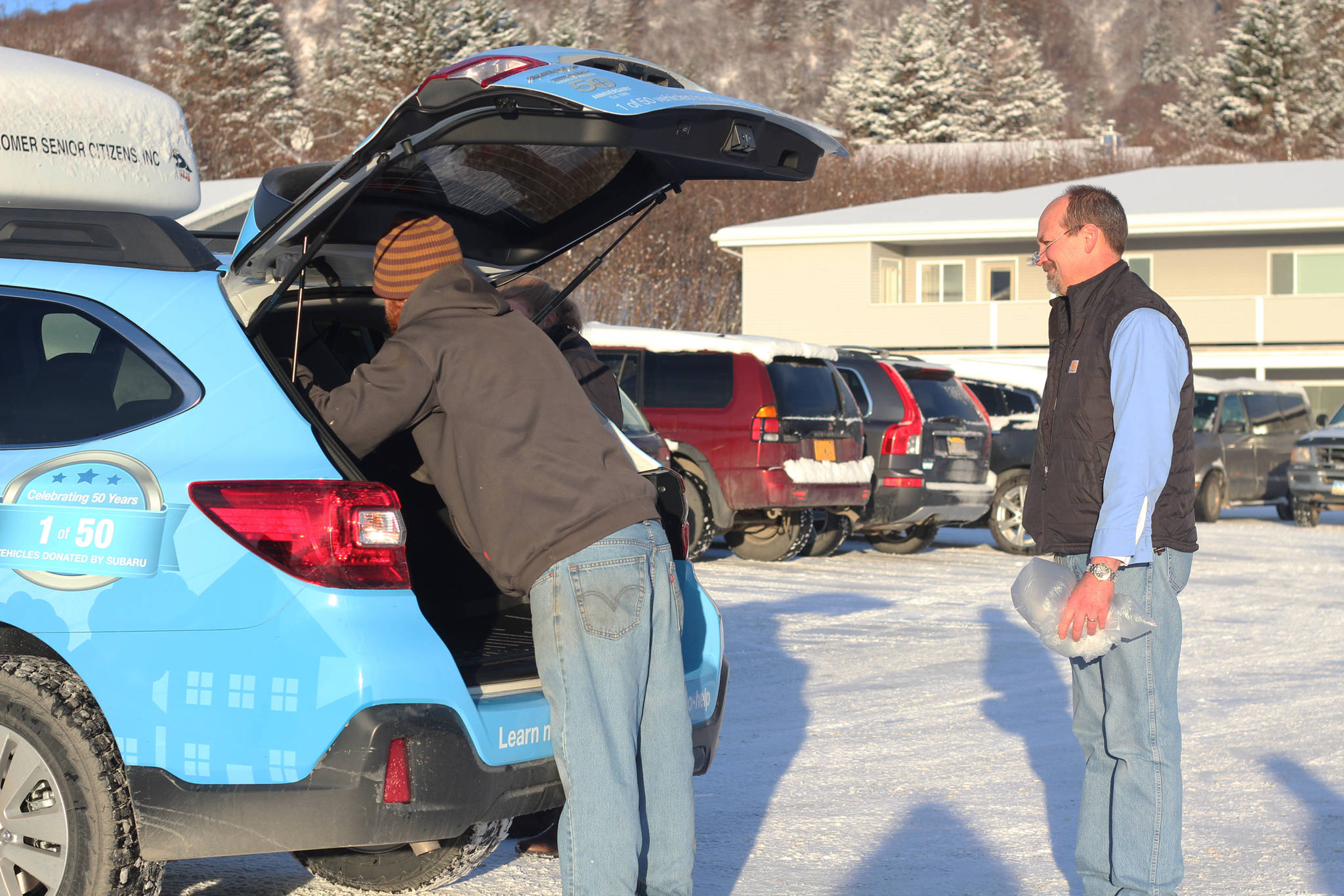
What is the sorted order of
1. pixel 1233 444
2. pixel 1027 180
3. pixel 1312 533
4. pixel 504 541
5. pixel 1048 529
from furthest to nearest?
pixel 1027 180
pixel 1233 444
pixel 1312 533
pixel 1048 529
pixel 504 541

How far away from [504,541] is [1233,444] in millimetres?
19012

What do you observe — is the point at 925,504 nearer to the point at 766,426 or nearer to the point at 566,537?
the point at 766,426

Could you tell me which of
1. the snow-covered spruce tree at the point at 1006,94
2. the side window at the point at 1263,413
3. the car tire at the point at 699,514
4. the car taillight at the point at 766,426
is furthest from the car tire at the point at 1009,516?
the snow-covered spruce tree at the point at 1006,94

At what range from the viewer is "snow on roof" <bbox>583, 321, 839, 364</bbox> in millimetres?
13203

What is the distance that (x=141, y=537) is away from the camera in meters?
3.57

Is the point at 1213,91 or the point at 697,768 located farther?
the point at 1213,91

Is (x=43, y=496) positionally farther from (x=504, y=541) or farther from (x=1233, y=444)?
(x=1233, y=444)

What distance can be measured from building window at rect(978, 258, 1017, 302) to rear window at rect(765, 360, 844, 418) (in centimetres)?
2376

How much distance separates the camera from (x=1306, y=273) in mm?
34719

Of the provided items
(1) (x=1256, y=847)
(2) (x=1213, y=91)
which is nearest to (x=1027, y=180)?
(2) (x=1213, y=91)

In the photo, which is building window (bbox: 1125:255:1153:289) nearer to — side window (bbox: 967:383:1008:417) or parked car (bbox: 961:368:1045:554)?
side window (bbox: 967:383:1008:417)

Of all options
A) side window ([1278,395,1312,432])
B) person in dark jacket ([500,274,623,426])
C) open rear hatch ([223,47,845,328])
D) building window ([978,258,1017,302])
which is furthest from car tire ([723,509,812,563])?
building window ([978,258,1017,302])

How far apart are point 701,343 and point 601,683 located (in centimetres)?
990

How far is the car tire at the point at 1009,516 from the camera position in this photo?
15.8m
